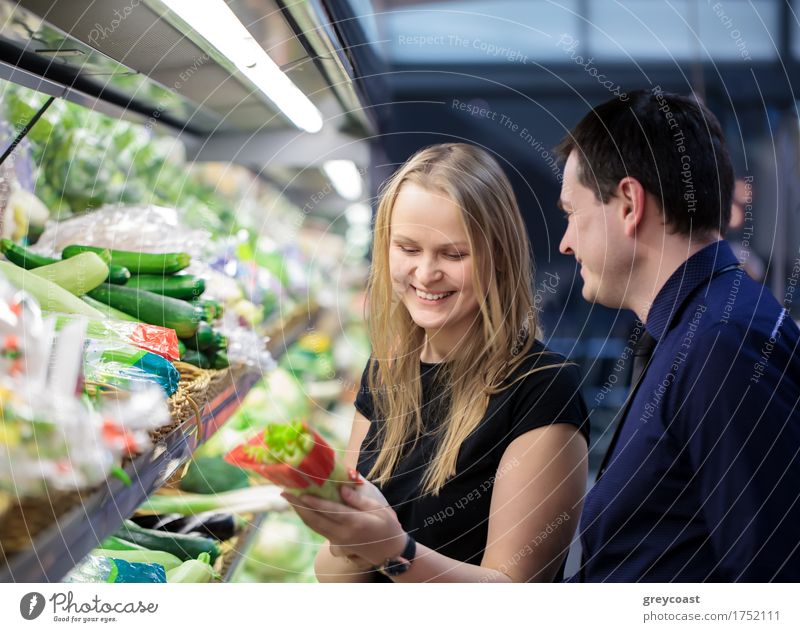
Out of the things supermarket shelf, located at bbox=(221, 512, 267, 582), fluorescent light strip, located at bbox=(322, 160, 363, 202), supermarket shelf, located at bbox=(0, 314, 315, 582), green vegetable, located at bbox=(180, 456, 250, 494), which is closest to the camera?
supermarket shelf, located at bbox=(0, 314, 315, 582)

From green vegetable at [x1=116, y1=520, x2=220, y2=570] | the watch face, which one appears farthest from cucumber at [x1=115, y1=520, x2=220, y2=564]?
Answer: the watch face

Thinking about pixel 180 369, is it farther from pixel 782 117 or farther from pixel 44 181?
pixel 782 117

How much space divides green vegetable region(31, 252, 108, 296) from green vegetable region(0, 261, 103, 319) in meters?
0.04

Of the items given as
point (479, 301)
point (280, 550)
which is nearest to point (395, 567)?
point (479, 301)

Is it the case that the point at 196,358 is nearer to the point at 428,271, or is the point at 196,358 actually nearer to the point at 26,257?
the point at 26,257

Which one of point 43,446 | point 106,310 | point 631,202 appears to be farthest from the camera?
point 106,310

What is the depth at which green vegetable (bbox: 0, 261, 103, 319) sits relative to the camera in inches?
42.3

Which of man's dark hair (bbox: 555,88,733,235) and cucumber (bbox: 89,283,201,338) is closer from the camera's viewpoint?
man's dark hair (bbox: 555,88,733,235)

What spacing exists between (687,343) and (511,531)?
31 cm

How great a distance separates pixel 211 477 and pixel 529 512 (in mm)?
1035

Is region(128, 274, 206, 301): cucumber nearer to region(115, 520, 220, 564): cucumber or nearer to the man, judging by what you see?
region(115, 520, 220, 564): cucumber

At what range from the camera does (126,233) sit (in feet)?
4.91

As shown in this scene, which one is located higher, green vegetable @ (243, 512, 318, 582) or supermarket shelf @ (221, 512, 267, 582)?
supermarket shelf @ (221, 512, 267, 582)

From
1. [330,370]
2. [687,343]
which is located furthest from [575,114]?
[687,343]
